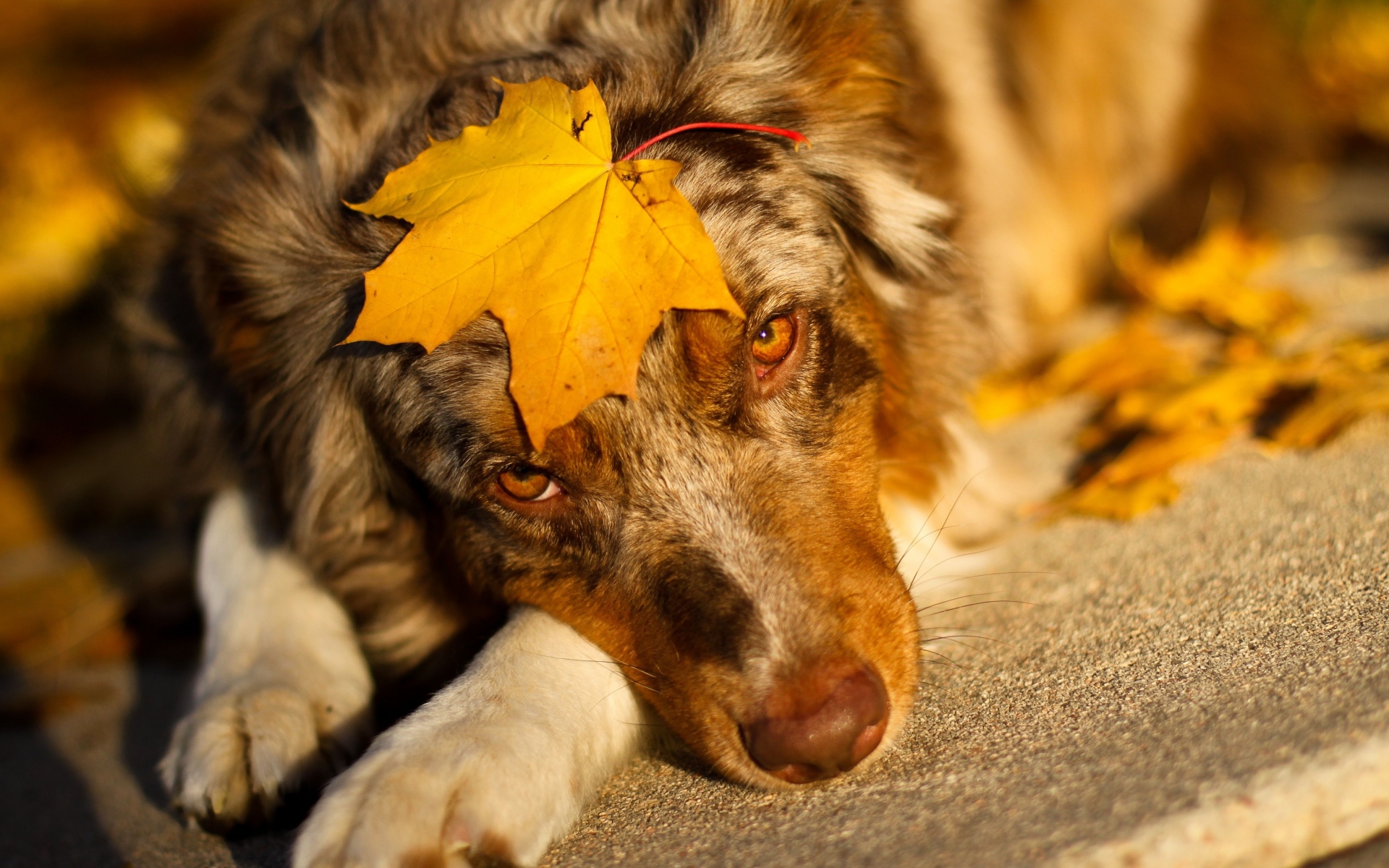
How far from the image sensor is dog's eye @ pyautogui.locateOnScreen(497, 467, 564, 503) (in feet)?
8.28

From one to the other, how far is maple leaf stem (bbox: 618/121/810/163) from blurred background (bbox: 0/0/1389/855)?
1.29 metres

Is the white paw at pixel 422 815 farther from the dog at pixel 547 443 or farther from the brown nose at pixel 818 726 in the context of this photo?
the brown nose at pixel 818 726

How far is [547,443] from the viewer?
7.92 feet

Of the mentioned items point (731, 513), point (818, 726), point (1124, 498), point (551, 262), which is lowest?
point (1124, 498)

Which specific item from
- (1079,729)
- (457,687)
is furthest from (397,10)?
(1079,729)

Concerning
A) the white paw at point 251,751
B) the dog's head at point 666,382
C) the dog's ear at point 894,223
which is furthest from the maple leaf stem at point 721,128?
the white paw at point 251,751

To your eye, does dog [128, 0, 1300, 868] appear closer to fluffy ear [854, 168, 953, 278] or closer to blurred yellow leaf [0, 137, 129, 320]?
fluffy ear [854, 168, 953, 278]

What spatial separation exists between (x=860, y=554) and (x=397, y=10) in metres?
2.15

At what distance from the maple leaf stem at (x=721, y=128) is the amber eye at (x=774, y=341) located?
1.56 ft

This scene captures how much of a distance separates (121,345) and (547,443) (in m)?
4.09

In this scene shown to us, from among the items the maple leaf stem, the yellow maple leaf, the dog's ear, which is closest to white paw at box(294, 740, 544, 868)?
the yellow maple leaf

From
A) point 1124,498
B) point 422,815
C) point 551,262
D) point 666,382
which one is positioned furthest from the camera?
point 1124,498

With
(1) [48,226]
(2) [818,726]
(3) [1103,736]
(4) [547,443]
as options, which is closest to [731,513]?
(4) [547,443]

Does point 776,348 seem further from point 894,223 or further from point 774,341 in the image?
point 894,223
